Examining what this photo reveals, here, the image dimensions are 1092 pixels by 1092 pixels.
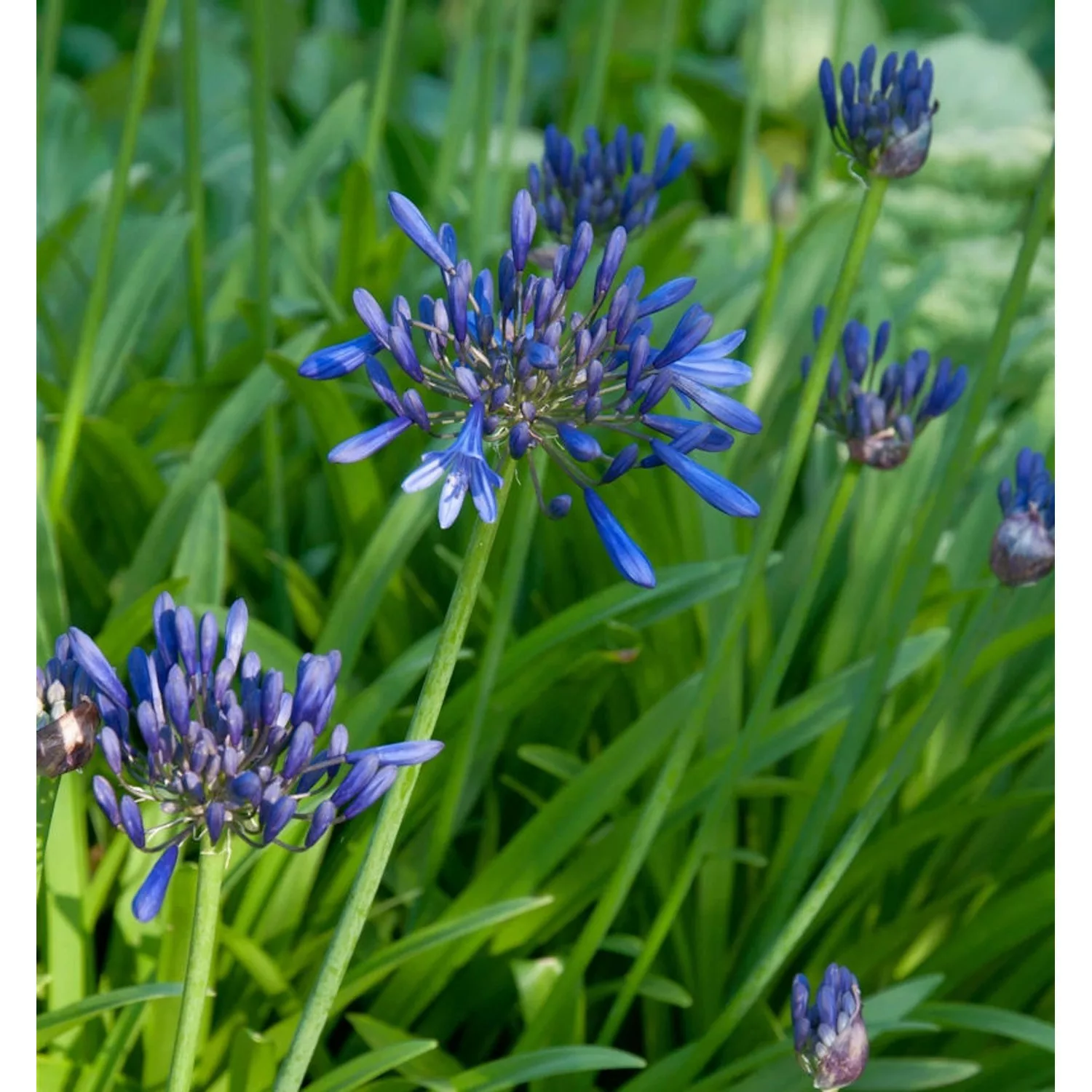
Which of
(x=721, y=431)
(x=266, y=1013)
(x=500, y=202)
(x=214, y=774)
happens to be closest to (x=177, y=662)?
(x=214, y=774)

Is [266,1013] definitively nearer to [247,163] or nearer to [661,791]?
[661,791]

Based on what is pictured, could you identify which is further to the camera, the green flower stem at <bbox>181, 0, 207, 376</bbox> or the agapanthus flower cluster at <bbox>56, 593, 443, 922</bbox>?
the green flower stem at <bbox>181, 0, 207, 376</bbox>

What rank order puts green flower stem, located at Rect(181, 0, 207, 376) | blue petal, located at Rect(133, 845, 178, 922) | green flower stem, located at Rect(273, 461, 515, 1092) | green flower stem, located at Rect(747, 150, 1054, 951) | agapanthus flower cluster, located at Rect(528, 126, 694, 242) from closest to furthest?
blue petal, located at Rect(133, 845, 178, 922), green flower stem, located at Rect(273, 461, 515, 1092), green flower stem, located at Rect(747, 150, 1054, 951), agapanthus flower cluster, located at Rect(528, 126, 694, 242), green flower stem, located at Rect(181, 0, 207, 376)

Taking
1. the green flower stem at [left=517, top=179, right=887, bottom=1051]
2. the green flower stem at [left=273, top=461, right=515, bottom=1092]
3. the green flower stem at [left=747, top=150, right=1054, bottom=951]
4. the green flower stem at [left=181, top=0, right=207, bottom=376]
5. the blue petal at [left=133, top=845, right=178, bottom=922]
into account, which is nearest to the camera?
the blue petal at [left=133, top=845, right=178, bottom=922]

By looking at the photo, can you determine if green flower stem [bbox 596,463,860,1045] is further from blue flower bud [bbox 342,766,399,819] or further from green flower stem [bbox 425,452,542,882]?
blue flower bud [bbox 342,766,399,819]

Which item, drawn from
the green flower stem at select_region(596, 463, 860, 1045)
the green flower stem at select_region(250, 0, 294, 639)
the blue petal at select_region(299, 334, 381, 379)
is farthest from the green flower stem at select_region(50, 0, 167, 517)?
the green flower stem at select_region(596, 463, 860, 1045)

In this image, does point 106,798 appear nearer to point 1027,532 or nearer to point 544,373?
point 544,373

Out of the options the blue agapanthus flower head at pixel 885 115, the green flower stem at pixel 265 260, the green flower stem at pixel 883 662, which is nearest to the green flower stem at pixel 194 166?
the green flower stem at pixel 265 260
